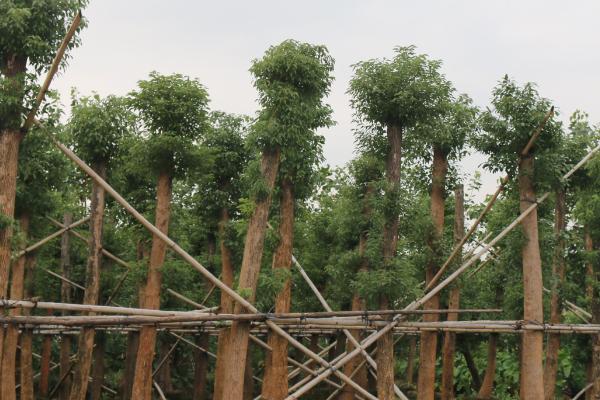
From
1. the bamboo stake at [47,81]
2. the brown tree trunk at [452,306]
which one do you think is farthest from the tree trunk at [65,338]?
the brown tree trunk at [452,306]

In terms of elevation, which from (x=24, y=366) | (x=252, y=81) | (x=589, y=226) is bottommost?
(x=24, y=366)

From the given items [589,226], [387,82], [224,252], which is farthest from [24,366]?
[589,226]

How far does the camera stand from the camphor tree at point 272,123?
1534 cm

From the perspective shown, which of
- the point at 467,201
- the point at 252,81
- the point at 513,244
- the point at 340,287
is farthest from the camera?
the point at 467,201

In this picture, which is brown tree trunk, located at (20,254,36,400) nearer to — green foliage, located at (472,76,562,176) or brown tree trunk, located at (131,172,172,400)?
brown tree trunk, located at (131,172,172,400)

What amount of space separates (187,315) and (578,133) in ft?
43.7

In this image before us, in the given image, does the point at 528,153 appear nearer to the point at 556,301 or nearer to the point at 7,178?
the point at 556,301

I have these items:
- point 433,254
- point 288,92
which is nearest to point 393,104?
point 288,92

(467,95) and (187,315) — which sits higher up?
(467,95)

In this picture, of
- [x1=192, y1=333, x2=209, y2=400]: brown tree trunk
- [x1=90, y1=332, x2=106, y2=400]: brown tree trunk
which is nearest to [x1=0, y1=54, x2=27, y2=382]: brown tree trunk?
[x1=90, y1=332, x2=106, y2=400]: brown tree trunk

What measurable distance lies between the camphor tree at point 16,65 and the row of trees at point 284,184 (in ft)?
0.11

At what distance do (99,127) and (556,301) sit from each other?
1322cm

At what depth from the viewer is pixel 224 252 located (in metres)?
23.5

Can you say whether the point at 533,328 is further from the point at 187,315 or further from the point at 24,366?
the point at 24,366
